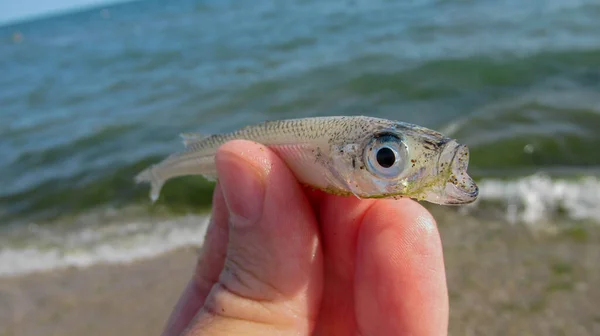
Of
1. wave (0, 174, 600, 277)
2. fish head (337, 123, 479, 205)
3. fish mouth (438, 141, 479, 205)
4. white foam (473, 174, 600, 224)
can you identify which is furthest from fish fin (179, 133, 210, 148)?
white foam (473, 174, 600, 224)

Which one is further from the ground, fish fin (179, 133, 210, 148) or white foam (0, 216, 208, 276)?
fish fin (179, 133, 210, 148)

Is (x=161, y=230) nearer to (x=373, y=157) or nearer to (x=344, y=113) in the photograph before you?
(x=344, y=113)

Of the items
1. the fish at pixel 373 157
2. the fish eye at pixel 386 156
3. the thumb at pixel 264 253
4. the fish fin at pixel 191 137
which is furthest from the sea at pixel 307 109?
the fish eye at pixel 386 156

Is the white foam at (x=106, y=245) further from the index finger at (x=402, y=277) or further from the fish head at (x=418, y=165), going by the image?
the fish head at (x=418, y=165)

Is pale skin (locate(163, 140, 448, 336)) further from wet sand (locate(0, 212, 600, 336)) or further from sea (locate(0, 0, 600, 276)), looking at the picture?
sea (locate(0, 0, 600, 276))

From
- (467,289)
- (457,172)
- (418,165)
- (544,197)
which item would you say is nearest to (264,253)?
(418,165)

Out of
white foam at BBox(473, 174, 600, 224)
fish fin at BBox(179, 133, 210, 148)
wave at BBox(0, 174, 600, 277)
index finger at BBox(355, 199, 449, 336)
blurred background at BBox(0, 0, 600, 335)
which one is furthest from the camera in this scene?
wave at BBox(0, 174, 600, 277)
